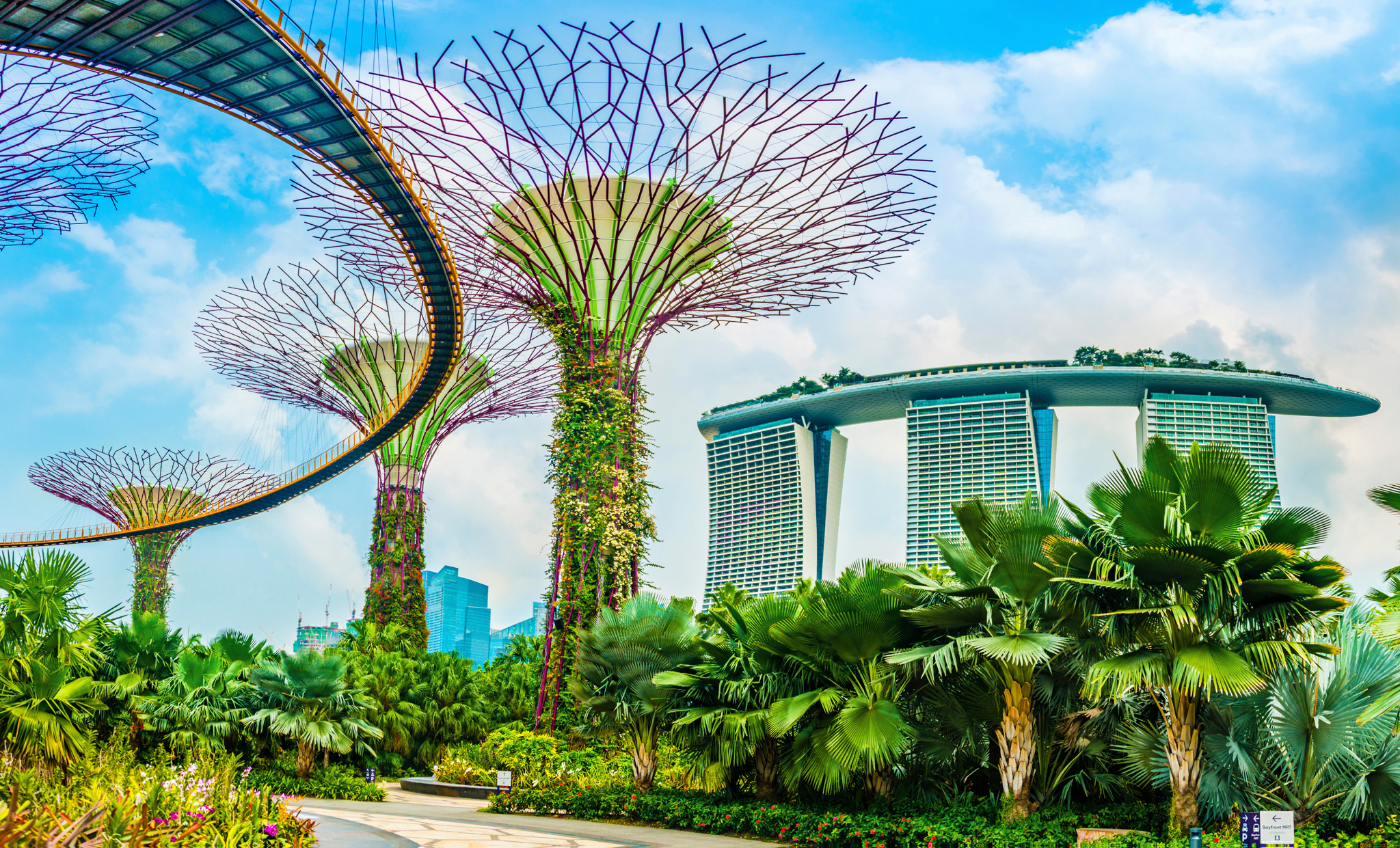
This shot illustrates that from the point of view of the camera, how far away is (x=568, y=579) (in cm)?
1947

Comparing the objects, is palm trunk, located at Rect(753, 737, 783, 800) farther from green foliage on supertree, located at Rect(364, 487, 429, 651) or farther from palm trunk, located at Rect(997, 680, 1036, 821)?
green foliage on supertree, located at Rect(364, 487, 429, 651)

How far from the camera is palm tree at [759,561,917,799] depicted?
11.6 m

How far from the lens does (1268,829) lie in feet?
26.1

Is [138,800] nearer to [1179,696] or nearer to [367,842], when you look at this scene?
[367,842]

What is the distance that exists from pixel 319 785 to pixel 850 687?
10.8 m

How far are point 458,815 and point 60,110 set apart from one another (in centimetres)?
1237

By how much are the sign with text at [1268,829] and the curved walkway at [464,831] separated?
20.8ft

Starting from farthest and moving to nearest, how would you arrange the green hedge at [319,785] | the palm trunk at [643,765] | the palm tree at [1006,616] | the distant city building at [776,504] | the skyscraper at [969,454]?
the distant city building at [776,504]
the skyscraper at [969,454]
the green hedge at [319,785]
the palm trunk at [643,765]
the palm tree at [1006,616]

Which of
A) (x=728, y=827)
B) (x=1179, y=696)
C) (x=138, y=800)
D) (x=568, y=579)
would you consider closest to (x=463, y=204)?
(x=568, y=579)

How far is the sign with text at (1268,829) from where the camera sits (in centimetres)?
793

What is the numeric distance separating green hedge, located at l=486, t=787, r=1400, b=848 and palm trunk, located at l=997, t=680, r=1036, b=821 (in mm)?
205

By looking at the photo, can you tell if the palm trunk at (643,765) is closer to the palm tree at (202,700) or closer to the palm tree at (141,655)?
the palm tree at (202,700)

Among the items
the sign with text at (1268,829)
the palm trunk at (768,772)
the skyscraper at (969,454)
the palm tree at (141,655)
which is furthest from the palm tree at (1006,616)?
the skyscraper at (969,454)

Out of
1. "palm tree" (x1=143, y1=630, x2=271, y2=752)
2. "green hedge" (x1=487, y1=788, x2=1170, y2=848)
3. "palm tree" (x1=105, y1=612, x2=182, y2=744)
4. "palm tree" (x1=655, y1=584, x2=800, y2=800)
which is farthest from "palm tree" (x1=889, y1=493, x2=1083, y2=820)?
"palm tree" (x1=105, y1=612, x2=182, y2=744)
